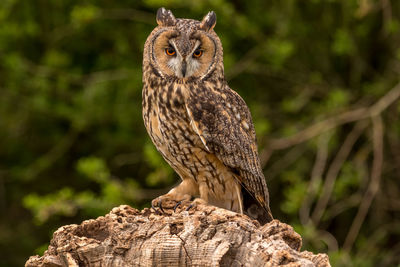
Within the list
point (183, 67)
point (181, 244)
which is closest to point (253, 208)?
point (183, 67)

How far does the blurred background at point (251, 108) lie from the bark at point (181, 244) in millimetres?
2179

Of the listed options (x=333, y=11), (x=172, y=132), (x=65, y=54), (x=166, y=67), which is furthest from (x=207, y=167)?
(x=65, y=54)

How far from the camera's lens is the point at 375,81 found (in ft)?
18.8

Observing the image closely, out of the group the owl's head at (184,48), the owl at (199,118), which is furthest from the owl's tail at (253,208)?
the owl's head at (184,48)

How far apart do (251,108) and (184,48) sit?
2.36 metres

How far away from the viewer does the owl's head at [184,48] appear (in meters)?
3.34

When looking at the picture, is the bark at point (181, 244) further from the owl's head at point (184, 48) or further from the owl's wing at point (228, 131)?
the owl's head at point (184, 48)

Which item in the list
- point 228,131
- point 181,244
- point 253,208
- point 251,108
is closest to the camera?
point 181,244

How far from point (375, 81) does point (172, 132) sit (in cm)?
286

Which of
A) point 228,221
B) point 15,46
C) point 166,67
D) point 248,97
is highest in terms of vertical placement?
point 15,46

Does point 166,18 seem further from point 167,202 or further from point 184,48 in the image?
point 167,202

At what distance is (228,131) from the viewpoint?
3449 millimetres

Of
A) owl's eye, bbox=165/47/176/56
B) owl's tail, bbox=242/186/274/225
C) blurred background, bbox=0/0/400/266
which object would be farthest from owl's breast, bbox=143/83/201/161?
blurred background, bbox=0/0/400/266

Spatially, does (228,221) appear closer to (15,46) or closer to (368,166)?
(368,166)
